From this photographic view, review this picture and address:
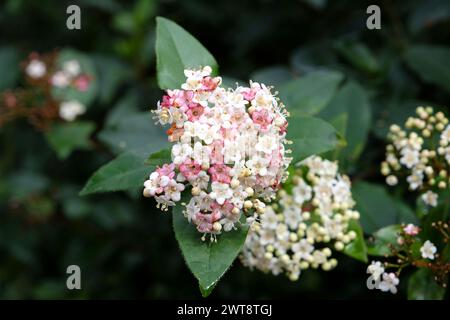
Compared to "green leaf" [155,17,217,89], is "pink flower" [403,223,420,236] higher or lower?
lower

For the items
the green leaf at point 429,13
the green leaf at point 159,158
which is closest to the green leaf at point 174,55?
the green leaf at point 159,158

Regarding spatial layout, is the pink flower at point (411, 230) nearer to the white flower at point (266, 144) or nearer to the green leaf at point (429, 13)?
the white flower at point (266, 144)

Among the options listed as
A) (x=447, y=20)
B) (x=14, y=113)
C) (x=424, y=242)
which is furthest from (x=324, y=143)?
(x=14, y=113)

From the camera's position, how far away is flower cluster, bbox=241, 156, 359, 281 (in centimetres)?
225

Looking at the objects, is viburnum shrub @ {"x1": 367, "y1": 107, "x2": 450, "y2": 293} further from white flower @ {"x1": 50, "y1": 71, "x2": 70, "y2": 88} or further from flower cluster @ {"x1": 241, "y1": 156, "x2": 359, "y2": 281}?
white flower @ {"x1": 50, "y1": 71, "x2": 70, "y2": 88}

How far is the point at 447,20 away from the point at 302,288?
170cm

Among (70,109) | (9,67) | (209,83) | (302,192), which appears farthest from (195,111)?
(9,67)

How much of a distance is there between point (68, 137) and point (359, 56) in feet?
5.38

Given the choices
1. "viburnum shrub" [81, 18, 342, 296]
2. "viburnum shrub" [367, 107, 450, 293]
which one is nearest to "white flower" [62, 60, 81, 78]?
"viburnum shrub" [81, 18, 342, 296]

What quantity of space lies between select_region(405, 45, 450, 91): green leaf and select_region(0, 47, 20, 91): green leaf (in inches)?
93.7

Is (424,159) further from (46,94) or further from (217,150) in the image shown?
(46,94)

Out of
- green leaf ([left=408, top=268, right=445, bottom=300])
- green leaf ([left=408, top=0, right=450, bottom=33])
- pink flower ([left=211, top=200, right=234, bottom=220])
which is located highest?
green leaf ([left=408, top=0, right=450, bottom=33])

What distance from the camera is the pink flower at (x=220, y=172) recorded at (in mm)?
1795

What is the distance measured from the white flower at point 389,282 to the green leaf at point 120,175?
35.4 inches
